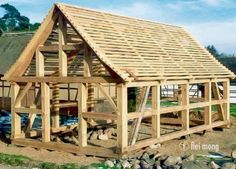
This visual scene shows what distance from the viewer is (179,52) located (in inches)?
678

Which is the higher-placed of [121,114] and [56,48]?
[56,48]

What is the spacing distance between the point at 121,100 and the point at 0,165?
3.78m

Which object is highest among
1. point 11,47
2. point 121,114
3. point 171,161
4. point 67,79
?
point 11,47

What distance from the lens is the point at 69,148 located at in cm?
1372

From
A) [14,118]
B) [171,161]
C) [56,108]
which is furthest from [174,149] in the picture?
[14,118]

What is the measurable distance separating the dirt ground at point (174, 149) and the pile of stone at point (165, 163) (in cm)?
115

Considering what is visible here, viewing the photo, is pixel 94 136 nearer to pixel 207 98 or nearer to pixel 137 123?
pixel 137 123

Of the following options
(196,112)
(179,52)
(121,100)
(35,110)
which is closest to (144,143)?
(121,100)

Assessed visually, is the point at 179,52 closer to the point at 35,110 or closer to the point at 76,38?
the point at 76,38

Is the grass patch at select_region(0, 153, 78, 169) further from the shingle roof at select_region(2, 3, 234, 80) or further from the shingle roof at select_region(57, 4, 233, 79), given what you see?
the shingle roof at select_region(57, 4, 233, 79)

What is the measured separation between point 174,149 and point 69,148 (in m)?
3.49

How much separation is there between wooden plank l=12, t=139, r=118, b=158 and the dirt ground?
140mm

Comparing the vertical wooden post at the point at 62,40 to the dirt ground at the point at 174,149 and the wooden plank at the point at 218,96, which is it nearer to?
the dirt ground at the point at 174,149

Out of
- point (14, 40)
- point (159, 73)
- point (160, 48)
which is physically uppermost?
point (14, 40)
